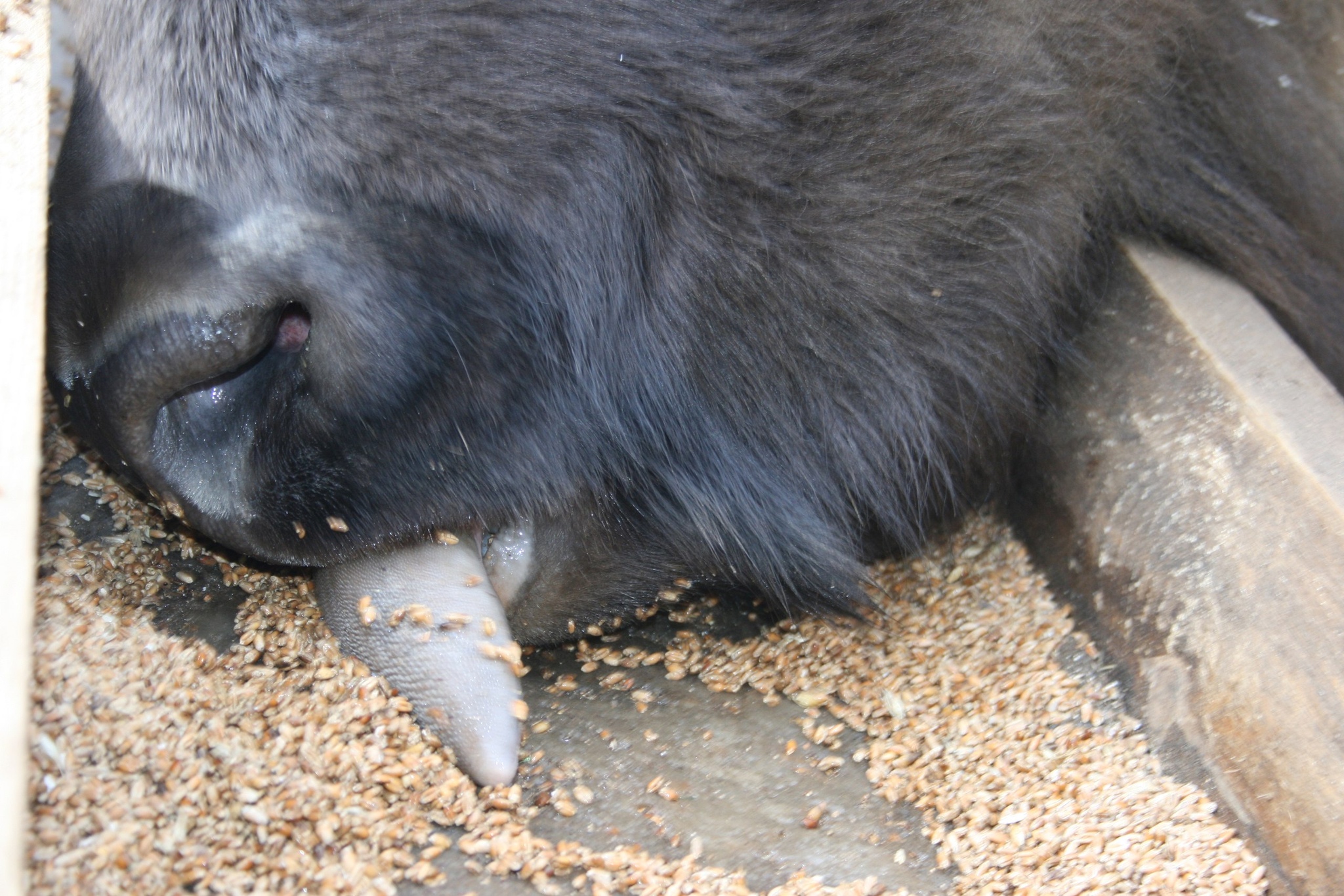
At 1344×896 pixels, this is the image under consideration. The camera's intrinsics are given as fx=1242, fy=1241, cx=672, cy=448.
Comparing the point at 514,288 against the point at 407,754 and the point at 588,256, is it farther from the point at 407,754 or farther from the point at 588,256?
the point at 407,754

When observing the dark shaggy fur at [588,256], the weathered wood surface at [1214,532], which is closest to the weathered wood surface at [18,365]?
the dark shaggy fur at [588,256]

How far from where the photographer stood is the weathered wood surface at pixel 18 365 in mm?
597

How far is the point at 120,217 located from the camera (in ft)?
2.99

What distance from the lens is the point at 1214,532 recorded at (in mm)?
1158

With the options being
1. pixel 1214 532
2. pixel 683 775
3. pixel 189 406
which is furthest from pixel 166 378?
pixel 1214 532

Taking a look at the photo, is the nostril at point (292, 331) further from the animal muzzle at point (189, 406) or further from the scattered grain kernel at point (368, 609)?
the scattered grain kernel at point (368, 609)

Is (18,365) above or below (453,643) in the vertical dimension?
above

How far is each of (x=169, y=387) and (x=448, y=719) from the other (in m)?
0.35

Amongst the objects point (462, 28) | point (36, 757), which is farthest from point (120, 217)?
point (36, 757)

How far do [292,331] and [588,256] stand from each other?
0.23 metres

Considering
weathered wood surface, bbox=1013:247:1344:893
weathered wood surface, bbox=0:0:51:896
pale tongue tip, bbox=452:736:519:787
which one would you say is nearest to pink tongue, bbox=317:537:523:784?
pale tongue tip, bbox=452:736:519:787

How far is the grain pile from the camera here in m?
0.90

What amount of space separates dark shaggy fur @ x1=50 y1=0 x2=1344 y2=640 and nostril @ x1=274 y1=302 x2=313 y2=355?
0.01 metres

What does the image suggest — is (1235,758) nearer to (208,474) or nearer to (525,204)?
(525,204)
